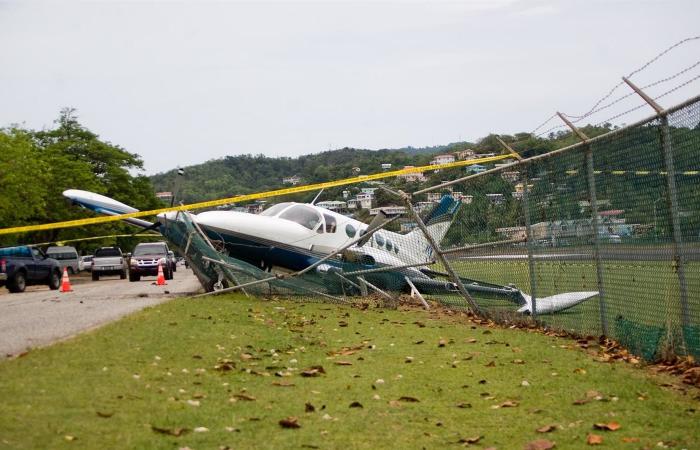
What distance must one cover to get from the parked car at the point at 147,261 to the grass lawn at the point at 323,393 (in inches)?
911

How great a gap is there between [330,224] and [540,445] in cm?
1662

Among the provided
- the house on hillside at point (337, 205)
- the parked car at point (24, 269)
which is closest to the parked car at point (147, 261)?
the parked car at point (24, 269)

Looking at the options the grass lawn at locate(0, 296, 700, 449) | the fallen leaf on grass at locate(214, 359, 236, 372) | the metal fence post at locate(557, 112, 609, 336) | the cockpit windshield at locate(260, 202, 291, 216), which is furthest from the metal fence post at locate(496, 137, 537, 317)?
the cockpit windshield at locate(260, 202, 291, 216)

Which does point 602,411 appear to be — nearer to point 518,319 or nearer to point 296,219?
point 518,319

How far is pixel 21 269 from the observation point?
28.0m

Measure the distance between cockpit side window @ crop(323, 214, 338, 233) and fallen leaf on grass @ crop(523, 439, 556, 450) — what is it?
16407 mm

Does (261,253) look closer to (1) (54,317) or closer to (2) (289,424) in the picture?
(1) (54,317)

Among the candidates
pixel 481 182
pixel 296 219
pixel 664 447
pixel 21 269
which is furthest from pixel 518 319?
pixel 21 269

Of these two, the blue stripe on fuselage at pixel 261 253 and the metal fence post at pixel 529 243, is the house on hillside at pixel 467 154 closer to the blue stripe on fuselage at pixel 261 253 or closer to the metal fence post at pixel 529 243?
the blue stripe on fuselage at pixel 261 253

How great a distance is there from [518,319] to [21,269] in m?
19.1

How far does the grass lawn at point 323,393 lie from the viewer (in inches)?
242

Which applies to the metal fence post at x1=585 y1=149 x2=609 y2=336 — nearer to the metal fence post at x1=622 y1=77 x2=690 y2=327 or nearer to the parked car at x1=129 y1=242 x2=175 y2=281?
the metal fence post at x1=622 y1=77 x2=690 y2=327

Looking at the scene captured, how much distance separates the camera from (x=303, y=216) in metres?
22.2

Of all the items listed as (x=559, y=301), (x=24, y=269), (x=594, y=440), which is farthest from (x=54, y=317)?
(x=24, y=269)
